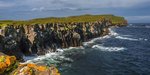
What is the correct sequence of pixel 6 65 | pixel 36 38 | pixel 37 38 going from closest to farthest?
1. pixel 6 65
2. pixel 36 38
3. pixel 37 38

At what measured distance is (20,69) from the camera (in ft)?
64.6

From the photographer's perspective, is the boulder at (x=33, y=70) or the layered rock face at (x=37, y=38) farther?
the layered rock face at (x=37, y=38)

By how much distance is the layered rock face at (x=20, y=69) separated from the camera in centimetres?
1923

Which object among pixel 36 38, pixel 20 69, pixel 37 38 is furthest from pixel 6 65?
pixel 37 38

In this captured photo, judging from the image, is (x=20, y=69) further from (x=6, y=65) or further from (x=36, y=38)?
(x=36, y=38)

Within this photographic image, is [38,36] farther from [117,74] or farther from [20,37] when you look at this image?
[117,74]

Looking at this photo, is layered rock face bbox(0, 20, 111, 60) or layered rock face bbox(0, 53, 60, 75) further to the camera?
layered rock face bbox(0, 20, 111, 60)

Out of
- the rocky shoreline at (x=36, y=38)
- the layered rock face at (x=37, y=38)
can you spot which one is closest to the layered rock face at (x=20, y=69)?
the rocky shoreline at (x=36, y=38)

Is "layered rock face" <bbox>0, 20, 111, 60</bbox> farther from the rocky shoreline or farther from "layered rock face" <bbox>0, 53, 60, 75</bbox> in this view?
"layered rock face" <bbox>0, 53, 60, 75</bbox>

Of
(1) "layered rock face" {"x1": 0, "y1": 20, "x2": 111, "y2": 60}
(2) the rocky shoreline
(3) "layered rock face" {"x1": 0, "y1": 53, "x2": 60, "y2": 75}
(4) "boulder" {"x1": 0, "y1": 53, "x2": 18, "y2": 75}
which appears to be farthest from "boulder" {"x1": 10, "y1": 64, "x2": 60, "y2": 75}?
(1) "layered rock face" {"x1": 0, "y1": 20, "x2": 111, "y2": 60}

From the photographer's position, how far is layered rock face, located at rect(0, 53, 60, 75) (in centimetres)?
1923

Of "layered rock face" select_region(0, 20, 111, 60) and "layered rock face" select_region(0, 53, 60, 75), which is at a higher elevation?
"layered rock face" select_region(0, 53, 60, 75)

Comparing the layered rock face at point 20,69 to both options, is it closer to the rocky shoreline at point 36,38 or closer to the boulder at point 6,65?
the boulder at point 6,65

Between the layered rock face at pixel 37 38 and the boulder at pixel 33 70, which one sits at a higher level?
the boulder at pixel 33 70
